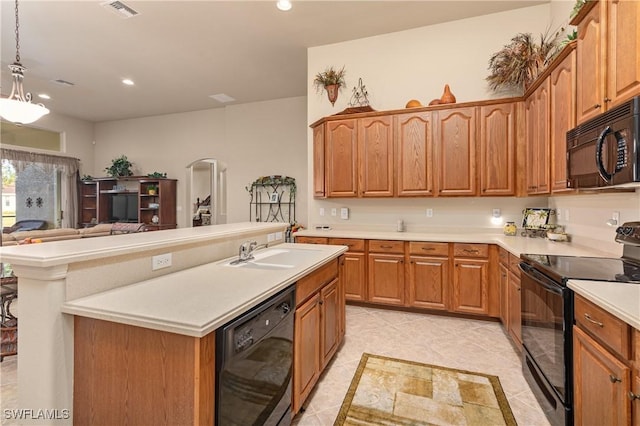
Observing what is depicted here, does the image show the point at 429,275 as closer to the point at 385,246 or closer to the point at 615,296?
the point at 385,246

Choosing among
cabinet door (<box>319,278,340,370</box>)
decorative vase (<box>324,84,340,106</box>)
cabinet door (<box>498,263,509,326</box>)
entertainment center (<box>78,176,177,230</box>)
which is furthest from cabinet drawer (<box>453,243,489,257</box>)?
entertainment center (<box>78,176,177,230</box>)

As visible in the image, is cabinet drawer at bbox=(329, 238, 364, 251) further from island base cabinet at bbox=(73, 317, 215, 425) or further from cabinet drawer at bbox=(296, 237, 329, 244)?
island base cabinet at bbox=(73, 317, 215, 425)

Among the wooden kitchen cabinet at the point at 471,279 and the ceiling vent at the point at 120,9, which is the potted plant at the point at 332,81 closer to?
the ceiling vent at the point at 120,9

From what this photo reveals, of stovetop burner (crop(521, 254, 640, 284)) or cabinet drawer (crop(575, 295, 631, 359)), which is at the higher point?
stovetop burner (crop(521, 254, 640, 284))

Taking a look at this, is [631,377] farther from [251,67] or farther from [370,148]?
[251,67]

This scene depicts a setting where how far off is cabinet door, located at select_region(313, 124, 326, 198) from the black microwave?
2.66m


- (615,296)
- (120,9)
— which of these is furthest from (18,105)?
(615,296)

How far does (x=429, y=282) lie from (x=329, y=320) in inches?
63.3

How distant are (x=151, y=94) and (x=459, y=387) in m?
6.66

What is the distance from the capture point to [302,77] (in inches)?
200

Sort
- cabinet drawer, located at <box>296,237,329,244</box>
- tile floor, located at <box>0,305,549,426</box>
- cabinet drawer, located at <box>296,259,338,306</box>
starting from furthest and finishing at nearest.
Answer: cabinet drawer, located at <box>296,237,329,244</box>
tile floor, located at <box>0,305,549,426</box>
cabinet drawer, located at <box>296,259,338,306</box>

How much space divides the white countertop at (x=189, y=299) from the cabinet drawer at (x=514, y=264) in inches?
72.8

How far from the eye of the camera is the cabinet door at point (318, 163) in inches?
162

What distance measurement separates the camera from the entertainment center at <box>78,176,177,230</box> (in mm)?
6742
